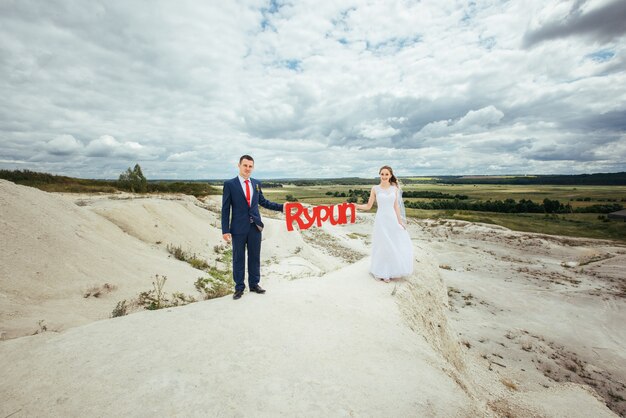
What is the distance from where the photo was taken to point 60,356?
375 cm

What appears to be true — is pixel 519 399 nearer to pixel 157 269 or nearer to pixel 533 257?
pixel 157 269

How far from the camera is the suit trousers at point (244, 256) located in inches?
241

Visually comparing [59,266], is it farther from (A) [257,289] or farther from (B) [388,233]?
(B) [388,233]

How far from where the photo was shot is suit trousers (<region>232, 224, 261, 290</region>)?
20.1 feet

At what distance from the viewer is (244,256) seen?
20.0 feet

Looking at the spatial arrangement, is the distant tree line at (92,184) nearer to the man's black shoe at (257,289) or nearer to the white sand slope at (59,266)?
the white sand slope at (59,266)

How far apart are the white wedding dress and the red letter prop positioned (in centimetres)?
143

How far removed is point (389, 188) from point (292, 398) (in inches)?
239

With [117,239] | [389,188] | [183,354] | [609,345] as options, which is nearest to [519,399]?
[389,188]

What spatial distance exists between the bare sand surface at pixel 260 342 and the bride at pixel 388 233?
0.51 m

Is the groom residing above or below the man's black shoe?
above

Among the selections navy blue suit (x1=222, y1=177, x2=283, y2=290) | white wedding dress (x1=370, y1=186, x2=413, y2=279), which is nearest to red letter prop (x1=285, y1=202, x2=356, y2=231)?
white wedding dress (x1=370, y1=186, x2=413, y2=279)

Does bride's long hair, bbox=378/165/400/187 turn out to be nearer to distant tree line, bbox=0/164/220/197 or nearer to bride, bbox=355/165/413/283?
bride, bbox=355/165/413/283

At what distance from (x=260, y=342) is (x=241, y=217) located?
9.23ft
